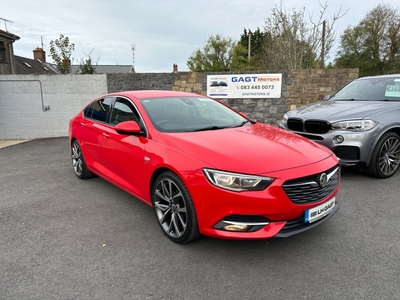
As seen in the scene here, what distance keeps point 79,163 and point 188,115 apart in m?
2.44

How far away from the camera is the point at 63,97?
31.2 feet

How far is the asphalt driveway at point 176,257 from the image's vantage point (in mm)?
2121

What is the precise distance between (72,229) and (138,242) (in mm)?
855

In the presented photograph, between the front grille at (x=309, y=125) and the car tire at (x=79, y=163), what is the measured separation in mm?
3599

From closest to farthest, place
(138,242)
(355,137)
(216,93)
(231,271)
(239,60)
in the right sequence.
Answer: (231,271) < (138,242) < (355,137) < (216,93) < (239,60)

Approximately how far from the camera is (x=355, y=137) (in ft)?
13.7

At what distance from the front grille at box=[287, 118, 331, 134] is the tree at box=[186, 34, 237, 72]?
30937mm

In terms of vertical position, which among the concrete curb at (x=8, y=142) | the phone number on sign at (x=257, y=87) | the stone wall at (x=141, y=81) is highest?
the stone wall at (x=141, y=81)

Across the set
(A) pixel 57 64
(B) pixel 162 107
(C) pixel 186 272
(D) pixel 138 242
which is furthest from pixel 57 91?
(C) pixel 186 272

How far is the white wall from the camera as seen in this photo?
939cm

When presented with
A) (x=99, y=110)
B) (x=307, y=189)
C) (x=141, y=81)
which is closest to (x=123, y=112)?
(x=99, y=110)

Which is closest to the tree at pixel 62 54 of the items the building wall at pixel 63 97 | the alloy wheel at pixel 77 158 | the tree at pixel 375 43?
the building wall at pixel 63 97

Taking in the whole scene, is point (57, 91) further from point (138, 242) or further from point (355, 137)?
point (355, 137)

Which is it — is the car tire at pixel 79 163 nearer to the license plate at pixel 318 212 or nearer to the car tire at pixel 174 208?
the car tire at pixel 174 208
